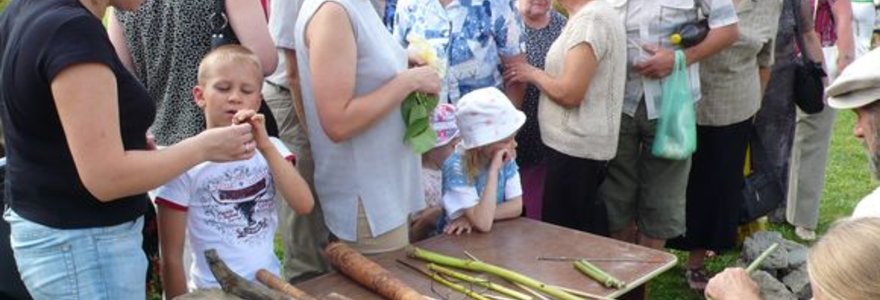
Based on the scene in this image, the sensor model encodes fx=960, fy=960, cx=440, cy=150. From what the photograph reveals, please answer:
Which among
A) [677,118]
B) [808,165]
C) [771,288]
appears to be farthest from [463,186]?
[808,165]

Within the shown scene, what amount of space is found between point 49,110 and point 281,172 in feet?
2.47

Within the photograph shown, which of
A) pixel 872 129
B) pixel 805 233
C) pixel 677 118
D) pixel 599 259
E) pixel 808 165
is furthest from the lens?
pixel 805 233

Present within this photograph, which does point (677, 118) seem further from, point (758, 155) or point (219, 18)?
point (219, 18)

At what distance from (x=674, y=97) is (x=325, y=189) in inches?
70.8

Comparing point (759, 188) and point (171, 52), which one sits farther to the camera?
point (759, 188)

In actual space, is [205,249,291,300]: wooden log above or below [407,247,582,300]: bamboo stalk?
above

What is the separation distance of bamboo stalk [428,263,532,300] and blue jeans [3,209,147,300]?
899 millimetres

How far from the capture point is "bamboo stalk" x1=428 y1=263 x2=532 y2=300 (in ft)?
8.86

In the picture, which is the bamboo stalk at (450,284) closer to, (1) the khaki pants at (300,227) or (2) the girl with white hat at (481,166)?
(2) the girl with white hat at (481,166)

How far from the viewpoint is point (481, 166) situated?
11.2ft

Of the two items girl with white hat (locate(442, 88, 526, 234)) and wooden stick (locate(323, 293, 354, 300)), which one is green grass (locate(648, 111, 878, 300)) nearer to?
girl with white hat (locate(442, 88, 526, 234))

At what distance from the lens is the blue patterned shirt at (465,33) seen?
12.2 feet

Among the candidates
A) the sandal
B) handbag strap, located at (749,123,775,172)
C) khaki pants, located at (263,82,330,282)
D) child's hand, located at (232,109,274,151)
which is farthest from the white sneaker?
child's hand, located at (232,109,274,151)

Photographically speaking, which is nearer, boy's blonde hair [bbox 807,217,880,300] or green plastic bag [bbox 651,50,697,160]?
boy's blonde hair [bbox 807,217,880,300]
